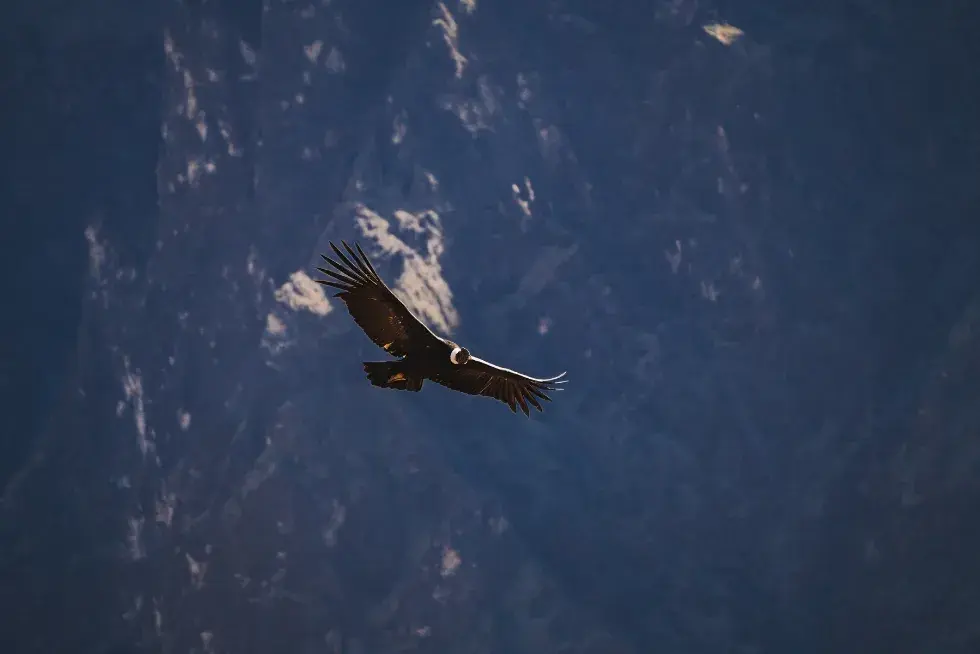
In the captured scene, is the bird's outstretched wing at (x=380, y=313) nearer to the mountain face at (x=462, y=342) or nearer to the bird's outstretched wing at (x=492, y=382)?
the bird's outstretched wing at (x=492, y=382)

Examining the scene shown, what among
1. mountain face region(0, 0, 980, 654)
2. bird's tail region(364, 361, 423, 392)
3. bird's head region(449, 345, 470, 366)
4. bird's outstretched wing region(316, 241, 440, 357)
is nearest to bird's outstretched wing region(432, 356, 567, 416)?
bird's head region(449, 345, 470, 366)

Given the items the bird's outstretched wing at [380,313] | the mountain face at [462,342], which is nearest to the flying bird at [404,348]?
the bird's outstretched wing at [380,313]

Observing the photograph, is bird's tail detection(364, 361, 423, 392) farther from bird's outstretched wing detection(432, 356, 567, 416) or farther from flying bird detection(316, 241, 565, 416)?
bird's outstretched wing detection(432, 356, 567, 416)

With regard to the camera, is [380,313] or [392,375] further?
[392,375]

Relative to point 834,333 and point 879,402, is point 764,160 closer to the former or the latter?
point 834,333

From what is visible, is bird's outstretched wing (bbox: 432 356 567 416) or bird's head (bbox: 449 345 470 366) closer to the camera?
bird's head (bbox: 449 345 470 366)

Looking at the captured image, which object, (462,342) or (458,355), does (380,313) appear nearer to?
(458,355)

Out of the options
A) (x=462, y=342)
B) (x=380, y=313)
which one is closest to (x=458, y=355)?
(x=380, y=313)
